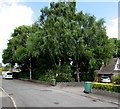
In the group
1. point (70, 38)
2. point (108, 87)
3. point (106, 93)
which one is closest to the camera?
point (108, 87)

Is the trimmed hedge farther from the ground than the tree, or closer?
closer

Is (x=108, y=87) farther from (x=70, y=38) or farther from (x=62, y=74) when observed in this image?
(x=62, y=74)

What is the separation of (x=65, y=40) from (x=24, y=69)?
24.0 metres

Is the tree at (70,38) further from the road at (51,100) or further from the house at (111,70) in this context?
the house at (111,70)

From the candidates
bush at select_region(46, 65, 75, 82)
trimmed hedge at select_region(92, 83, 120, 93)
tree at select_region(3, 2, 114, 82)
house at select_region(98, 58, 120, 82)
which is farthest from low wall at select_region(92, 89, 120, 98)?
house at select_region(98, 58, 120, 82)

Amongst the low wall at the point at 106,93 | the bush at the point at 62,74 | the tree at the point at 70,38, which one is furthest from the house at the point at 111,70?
the low wall at the point at 106,93

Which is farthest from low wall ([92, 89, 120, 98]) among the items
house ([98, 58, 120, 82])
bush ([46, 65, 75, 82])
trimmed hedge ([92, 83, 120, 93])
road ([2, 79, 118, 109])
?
house ([98, 58, 120, 82])

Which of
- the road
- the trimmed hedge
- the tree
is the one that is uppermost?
the tree

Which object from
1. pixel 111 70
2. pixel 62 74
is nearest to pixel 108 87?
pixel 62 74

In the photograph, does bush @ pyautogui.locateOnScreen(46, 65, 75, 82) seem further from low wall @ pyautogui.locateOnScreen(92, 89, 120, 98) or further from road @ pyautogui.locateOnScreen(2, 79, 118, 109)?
low wall @ pyautogui.locateOnScreen(92, 89, 120, 98)

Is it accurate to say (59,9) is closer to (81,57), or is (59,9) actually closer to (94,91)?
(81,57)

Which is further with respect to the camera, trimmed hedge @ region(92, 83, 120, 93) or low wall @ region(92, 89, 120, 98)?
trimmed hedge @ region(92, 83, 120, 93)

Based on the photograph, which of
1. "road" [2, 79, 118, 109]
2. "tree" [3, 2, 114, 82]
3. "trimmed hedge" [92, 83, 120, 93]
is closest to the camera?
"road" [2, 79, 118, 109]

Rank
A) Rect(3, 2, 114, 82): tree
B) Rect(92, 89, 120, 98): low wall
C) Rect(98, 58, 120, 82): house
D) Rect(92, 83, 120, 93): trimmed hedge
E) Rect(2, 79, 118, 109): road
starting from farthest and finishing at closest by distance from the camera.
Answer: Rect(98, 58, 120, 82): house, Rect(3, 2, 114, 82): tree, Rect(92, 83, 120, 93): trimmed hedge, Rect(92, 89, 120, 98): low wall, Rect(2, 79, 118, 109): road
